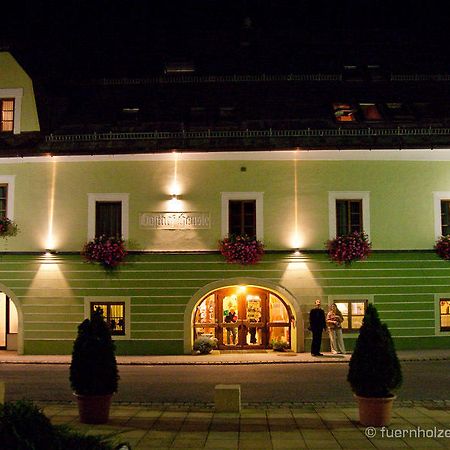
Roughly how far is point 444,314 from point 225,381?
10.1m

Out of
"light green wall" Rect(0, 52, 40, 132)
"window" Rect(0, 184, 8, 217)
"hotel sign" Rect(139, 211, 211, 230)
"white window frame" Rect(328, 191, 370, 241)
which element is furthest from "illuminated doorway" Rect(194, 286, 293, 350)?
"light green wall" Rect(0, 52, 40, 132)

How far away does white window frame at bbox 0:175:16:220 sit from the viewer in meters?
22.6

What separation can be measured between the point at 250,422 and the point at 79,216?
1323 cm

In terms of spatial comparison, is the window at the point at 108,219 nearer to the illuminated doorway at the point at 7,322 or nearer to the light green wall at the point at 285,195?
the light green wall at the point at 285,195

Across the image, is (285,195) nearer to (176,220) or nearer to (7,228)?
(176,220)

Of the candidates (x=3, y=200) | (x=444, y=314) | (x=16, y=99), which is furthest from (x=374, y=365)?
(x=16, y=99)

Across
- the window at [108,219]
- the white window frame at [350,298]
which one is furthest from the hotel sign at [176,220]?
the white window frame at [350,298]

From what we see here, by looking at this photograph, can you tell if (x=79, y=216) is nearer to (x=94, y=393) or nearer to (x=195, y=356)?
(x=195, y=356)

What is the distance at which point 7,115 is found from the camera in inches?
942

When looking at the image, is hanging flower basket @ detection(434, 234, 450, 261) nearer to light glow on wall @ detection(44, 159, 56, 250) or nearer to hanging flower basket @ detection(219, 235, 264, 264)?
hanging flower basket @ detection(219, 235, 264, 264)

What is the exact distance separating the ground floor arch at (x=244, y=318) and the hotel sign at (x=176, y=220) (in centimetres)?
250

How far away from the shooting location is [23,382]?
52.4ft

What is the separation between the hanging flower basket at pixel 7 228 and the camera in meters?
22.1

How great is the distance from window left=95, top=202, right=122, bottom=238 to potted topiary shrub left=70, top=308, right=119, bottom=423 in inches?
453
